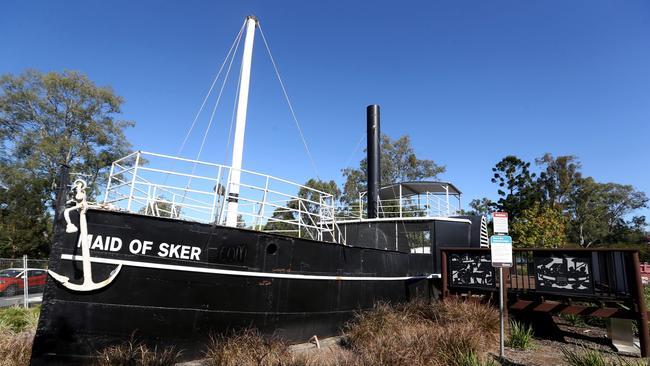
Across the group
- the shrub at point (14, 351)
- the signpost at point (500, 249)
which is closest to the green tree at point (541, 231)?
the signpost at point (500, 249)

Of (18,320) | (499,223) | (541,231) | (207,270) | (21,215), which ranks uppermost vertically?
(541,231)

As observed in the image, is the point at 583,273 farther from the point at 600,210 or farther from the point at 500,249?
the point at 600,210

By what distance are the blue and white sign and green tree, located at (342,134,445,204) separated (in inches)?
1330

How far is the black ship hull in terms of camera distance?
569cm

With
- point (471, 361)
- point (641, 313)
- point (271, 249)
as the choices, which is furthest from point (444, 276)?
point (271, 249)

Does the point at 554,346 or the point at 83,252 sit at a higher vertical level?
the point at 83,252

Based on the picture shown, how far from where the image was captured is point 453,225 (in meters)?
12.3

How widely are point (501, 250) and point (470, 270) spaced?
11.7 feet

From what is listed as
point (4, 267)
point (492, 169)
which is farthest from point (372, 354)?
point (492, 169)

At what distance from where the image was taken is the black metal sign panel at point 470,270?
10.5 meters

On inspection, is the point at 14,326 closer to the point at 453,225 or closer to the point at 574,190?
the point at 453,225

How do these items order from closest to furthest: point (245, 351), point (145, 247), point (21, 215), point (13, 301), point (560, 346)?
point (245, 351) < point (145, 247) < point (560, 346) < point (13, 301) < point (21, 215)

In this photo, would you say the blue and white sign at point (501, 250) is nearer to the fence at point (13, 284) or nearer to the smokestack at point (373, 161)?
the smokestack at point (373, 161)

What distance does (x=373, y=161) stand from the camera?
1383 centimetres
